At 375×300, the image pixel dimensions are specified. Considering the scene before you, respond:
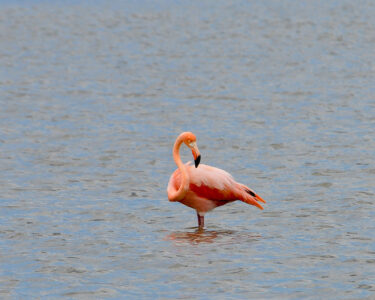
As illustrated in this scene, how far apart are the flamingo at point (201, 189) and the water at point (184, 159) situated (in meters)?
0.31

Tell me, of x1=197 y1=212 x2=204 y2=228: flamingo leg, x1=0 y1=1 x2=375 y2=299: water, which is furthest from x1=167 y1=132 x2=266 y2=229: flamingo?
x1=0 y1=1 x2=375 y2=299: water

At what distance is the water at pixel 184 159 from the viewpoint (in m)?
10.1

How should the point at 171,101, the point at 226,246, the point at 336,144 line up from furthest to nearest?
the point at 171,101 < the point at 336,144 < the point at 226,246

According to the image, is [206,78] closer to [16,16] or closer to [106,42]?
[106,42]

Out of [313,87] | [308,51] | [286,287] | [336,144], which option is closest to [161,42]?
[308,51]

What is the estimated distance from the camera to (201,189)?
12062mm

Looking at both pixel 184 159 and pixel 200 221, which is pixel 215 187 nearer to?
pixel 200 221

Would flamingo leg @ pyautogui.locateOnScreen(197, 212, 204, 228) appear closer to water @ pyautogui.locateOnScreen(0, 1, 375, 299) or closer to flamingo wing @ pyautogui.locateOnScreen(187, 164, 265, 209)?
water @ pyautogui.locateOnScreen(0, 1, 375, 299)

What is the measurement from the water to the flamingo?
1.01 ft

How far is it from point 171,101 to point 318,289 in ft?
46.1


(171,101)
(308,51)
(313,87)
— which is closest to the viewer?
(171,101)

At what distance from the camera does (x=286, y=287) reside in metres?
9.59

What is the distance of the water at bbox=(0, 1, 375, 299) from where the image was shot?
10.1 metres

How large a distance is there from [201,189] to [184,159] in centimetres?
522
